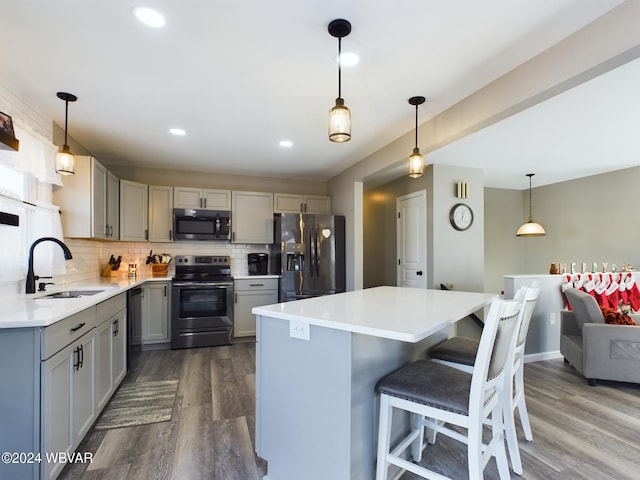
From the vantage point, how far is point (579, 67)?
68.6 inches

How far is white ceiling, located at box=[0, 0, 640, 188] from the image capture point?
5.46 ft

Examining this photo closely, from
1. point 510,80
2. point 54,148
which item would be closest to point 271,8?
point 510,80

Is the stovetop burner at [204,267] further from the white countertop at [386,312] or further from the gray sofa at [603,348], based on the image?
the gray sofa at [603,348]

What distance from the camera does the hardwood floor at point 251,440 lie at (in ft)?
6.02

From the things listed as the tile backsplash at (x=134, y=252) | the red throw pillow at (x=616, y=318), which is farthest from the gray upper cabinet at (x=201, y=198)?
the red throw pillow at (x=616, y=318)

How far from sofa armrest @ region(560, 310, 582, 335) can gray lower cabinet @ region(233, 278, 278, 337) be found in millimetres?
3466

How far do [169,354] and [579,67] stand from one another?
14.7 ft

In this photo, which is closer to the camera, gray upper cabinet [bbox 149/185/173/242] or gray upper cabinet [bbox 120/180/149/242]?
gray upper cabinet [bbox 120/180/149/242]

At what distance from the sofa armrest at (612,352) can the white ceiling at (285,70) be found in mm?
1911

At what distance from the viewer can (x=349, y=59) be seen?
2057 millimetres

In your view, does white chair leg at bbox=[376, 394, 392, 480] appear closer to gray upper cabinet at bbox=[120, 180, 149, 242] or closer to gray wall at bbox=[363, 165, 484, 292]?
gray wall at bbox=[363, 165, 484, 292]

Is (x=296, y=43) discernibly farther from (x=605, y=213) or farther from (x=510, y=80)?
(x=605, y=213)

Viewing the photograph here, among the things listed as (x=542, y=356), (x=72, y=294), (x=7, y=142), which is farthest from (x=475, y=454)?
(x=542, y=356)

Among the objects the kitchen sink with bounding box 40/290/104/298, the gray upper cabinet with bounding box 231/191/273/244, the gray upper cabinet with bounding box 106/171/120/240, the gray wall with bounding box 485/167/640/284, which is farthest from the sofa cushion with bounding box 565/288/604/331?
the gray upper cabinet with bounding box 106/171/120/240
